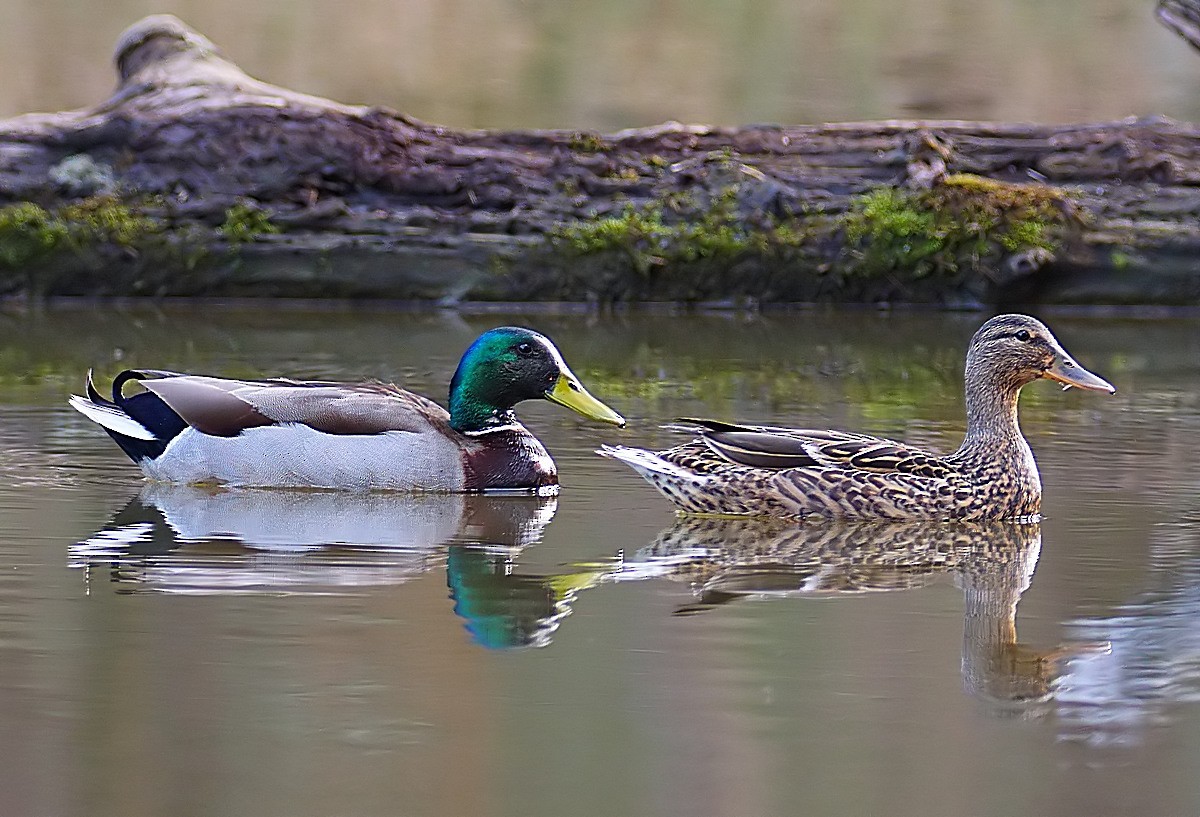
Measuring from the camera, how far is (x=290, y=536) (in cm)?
794

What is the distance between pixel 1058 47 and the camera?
31469mm

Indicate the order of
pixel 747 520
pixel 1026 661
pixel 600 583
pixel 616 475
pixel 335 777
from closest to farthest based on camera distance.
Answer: pixel 335 777 → pixel 1026 661 → pixel 600 583 → pixel 747 520 → pixel 616 475

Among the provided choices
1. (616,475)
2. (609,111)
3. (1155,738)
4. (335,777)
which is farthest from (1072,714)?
(609,111)

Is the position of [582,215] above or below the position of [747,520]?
above

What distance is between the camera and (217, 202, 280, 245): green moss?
16.3 metres

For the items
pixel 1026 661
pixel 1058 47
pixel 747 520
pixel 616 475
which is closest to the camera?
pixel 1026 661

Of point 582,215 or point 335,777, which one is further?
point 582,215

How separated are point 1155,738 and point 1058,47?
2724 cm

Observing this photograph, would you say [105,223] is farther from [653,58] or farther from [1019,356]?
[653,58]

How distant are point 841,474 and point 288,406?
231 cm

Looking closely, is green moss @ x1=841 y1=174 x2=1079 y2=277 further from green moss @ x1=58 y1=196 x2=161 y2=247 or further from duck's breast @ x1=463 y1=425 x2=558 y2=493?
duck's breast @ x1=463 y1=425 x2=558 y2=493

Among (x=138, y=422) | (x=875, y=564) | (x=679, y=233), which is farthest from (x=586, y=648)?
(x=679, y=233)

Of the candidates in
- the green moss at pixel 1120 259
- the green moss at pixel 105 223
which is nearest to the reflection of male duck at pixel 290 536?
the green moss at pixel 105 223

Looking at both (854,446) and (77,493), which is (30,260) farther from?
(854,446)
